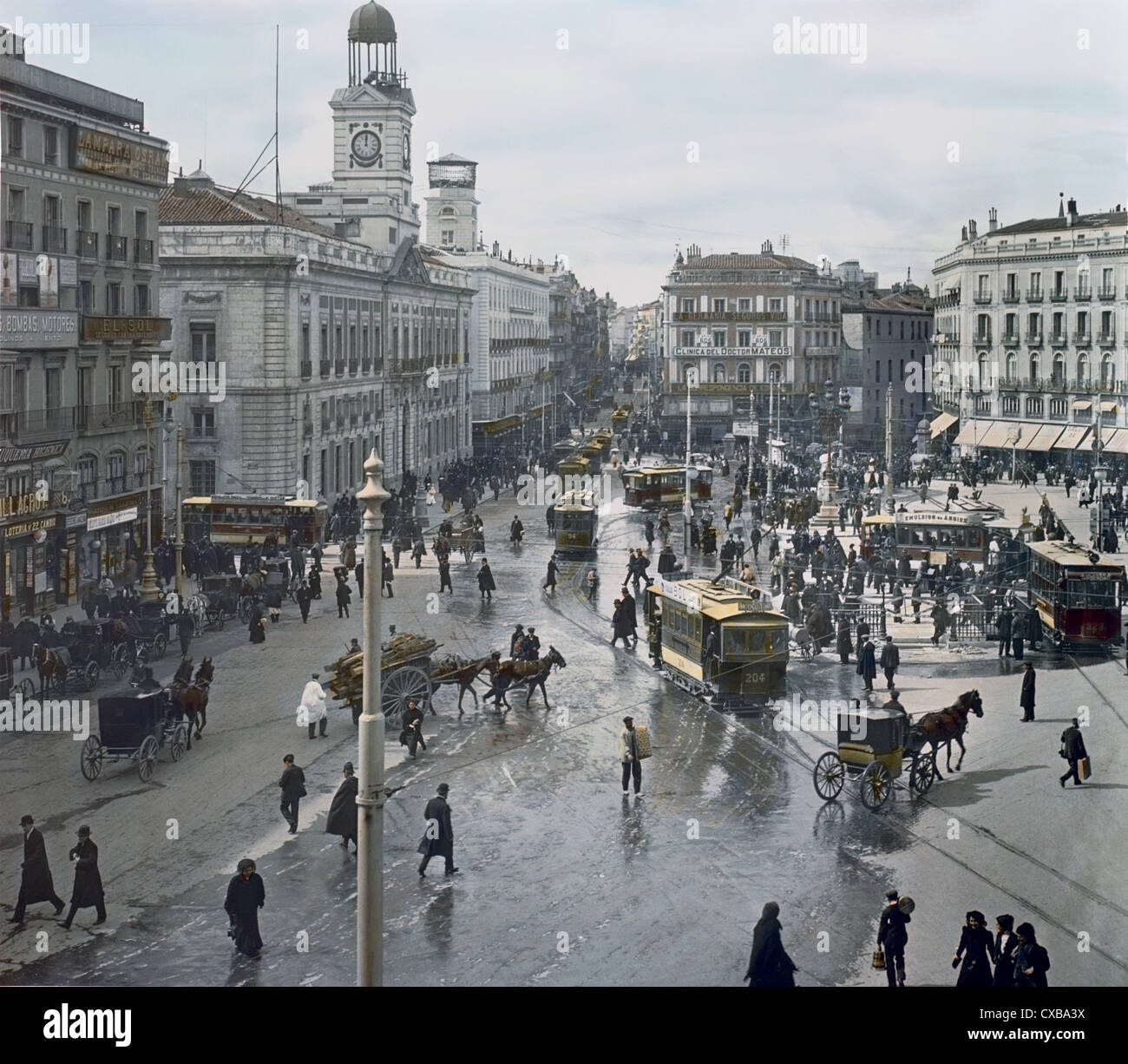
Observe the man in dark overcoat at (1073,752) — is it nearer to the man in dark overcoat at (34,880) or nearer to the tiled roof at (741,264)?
the man in dark overcoat at (34,880)

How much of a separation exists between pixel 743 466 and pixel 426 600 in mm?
29369

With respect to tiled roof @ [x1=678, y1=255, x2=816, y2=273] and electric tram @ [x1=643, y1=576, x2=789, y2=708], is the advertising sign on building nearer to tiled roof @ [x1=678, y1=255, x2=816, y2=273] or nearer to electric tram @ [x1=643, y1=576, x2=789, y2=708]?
electric tram @ [x1=643, y1=576, x2=789, y2=708]

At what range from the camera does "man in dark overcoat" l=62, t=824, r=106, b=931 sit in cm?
1670

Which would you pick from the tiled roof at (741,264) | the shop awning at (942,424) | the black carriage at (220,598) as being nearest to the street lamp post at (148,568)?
the black carriage at (220,598)

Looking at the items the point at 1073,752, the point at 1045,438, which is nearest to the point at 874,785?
the point at 1073,752

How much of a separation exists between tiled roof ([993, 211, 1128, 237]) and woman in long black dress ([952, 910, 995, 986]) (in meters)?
56.0

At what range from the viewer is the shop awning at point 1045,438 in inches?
2616

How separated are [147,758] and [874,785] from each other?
9760mm

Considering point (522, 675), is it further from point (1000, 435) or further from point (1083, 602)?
point (1000, 435)

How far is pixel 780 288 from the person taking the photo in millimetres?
95250

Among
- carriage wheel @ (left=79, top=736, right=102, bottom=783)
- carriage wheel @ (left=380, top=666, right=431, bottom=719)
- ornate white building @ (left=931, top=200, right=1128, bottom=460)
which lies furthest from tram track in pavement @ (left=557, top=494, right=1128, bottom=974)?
ornate white building @ (left=931, top=200, right=1128, bottom=460)

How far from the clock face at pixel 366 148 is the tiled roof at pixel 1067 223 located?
98.5ft

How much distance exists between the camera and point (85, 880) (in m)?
16.8
